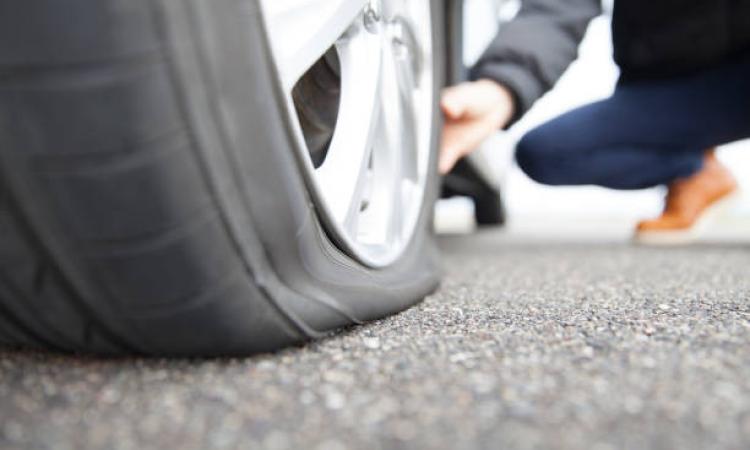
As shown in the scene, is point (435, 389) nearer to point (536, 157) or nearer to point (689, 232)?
point (536, 157)

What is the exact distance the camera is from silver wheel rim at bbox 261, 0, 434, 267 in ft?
2.23

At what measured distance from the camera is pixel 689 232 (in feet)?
6.64

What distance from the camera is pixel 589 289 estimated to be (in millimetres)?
1062

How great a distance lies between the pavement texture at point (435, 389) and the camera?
17.6 inches

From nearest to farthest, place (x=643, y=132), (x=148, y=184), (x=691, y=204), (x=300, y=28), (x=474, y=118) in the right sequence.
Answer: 1. (x=148, y=184)
2. (x=300, y=28)
3. (x=474, y=118)
4. (x=643, y=132)
5. (x=691, y=204)

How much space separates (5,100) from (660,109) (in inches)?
69.2

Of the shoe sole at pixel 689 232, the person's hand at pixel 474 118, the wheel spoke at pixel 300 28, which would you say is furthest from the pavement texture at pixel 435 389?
the shoe sole at pixel 689 232

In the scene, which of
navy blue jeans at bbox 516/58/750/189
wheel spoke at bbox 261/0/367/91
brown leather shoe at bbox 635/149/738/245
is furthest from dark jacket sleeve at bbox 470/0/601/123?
brown leather shoe at bbox 635/149/738/245

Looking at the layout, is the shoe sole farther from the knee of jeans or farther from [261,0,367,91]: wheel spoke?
[261,0,367,91]: wheel spoke

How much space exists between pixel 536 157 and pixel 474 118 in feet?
2.47

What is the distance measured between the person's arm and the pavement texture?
22.5 inches

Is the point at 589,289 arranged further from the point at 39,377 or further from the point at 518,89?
the point at 39,377

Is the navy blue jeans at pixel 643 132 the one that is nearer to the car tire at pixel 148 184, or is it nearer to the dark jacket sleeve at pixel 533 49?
the dark jacket sleeve at pixel 533 49

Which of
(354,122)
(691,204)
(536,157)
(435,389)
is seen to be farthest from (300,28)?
(691,204)
